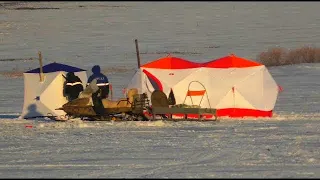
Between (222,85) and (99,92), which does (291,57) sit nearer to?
(222,85)

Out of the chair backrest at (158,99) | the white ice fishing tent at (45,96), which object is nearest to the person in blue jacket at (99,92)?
the chair backrest at (158,99)

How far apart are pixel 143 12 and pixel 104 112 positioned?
5332cm

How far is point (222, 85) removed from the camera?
19688mm

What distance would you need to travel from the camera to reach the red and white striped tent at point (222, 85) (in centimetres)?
1955

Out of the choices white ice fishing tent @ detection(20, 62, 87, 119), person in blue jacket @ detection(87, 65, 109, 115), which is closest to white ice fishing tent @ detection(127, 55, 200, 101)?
person in blue jacket @ detection(87, 65, 109, 115)

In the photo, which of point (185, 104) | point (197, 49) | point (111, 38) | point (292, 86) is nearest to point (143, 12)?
point (111, 38)

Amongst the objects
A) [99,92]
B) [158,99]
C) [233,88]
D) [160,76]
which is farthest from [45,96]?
[233,88]

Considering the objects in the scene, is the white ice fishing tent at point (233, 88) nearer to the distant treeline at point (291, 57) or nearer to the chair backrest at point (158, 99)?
the chair backrest at point (158, 99)

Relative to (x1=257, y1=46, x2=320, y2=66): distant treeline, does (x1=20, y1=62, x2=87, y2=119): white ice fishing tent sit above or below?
above

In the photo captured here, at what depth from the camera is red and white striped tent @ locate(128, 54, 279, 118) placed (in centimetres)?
1955

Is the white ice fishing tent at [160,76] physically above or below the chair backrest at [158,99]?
above

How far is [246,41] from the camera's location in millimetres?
47688

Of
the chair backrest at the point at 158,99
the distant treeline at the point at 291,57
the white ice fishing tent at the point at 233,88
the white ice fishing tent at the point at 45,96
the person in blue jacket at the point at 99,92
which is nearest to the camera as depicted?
the person in blue jacket at the point at 99,92

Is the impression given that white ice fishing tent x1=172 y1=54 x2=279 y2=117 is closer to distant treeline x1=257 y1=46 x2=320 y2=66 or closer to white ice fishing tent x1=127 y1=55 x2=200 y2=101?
white ice fishing tent x1=127 y1=55 x2=200 y2=101
